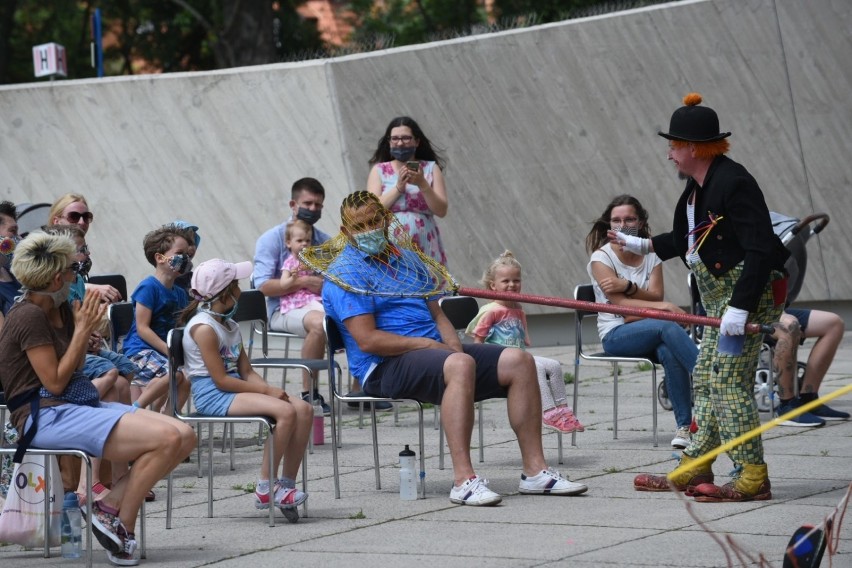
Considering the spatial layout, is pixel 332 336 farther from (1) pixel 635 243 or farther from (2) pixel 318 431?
(2) pixel 318 431

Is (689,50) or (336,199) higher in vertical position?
(689,50)

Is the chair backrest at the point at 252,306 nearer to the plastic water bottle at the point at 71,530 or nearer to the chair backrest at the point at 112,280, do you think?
the chair backrest at the point at 112,280

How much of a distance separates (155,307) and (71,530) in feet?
7.54

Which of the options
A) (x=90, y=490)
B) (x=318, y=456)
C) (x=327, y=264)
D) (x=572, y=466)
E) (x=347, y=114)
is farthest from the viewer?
(x=347, y=114)

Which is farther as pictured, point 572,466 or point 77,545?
point 572,466

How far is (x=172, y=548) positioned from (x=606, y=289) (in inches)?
133

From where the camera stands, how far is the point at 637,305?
8188 mm

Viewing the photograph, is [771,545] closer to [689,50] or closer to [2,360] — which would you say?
[2,360]

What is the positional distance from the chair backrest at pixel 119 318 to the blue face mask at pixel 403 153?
8.28 ft


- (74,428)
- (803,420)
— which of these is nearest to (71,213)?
(74,428)

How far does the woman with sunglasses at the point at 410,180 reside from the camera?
9.43 metres

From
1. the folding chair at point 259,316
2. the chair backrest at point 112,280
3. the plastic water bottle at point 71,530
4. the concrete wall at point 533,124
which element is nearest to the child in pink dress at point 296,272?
the folding chair at point 259,316

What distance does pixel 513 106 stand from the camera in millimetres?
13039

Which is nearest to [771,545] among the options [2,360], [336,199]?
[2,360]
